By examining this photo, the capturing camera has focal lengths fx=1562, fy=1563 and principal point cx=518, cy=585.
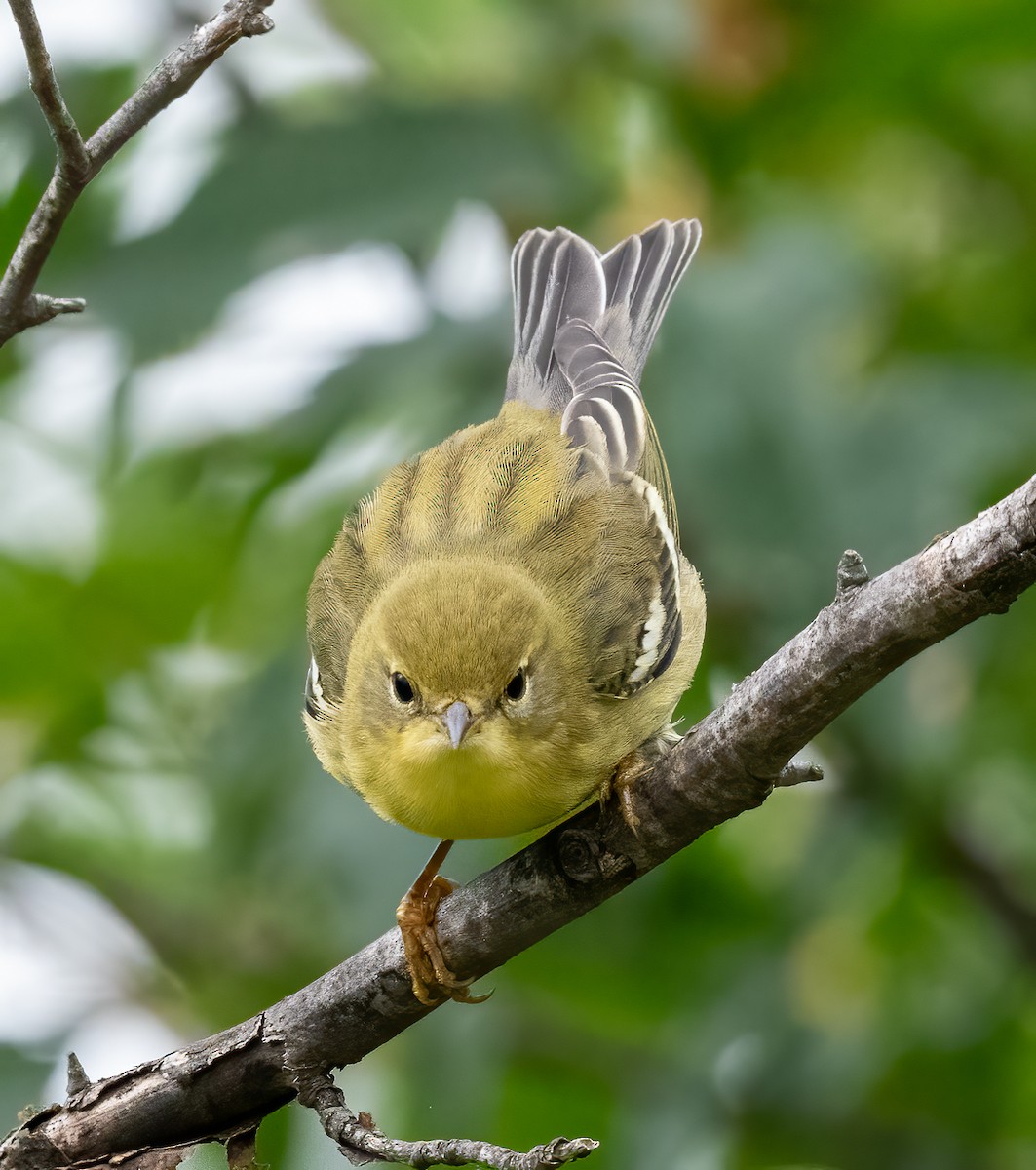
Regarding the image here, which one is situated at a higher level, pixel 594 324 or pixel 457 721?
pixel 594 324

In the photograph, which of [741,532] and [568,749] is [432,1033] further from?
[741,532]

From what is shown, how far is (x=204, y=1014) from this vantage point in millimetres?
4793

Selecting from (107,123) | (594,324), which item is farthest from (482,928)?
(594,324)

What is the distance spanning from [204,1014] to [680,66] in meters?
3.12

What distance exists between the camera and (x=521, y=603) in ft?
12.5

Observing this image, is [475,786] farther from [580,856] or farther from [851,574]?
[851,574]

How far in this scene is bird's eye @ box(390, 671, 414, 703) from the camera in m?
3.69

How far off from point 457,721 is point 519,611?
369 mm

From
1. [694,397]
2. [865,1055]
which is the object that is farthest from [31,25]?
[865,1055]

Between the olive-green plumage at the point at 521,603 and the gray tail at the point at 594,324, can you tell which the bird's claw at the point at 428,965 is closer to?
the olive-green plumage at the point at 521,603

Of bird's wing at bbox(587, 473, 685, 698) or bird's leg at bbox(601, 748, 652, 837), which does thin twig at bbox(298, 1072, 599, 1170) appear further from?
bird's wing at bbox(587, 473, 685, 698)

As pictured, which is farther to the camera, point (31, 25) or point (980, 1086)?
point (980, 1086)

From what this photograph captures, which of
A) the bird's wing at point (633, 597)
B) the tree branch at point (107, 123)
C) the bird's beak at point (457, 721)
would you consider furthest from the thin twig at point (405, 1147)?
the tree branch at point (107, 123)

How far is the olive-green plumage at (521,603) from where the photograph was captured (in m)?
3.60
